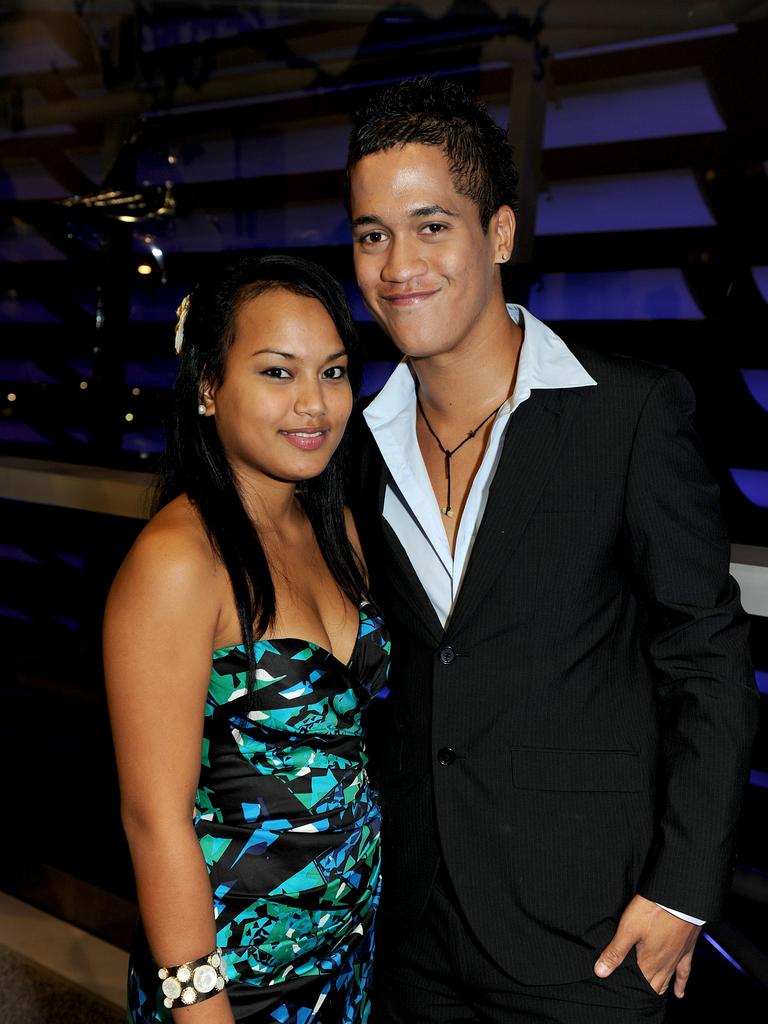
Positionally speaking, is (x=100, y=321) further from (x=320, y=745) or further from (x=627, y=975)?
(x=627, y=975)

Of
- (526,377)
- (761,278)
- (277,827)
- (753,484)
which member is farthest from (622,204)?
(277,827)

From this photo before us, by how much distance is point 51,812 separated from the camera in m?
3.71

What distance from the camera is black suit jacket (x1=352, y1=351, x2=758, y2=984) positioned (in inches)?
58.3

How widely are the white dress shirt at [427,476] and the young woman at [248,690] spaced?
0.14 meters

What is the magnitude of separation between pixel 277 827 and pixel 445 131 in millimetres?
1183

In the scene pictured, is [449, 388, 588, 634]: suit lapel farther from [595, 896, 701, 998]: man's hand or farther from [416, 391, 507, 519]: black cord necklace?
[595, 896, 701, 998]: man's hand

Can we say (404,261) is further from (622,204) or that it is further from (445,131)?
(622,204)

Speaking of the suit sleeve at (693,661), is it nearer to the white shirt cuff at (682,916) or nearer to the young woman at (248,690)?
the white shirt cuff at (682,916)

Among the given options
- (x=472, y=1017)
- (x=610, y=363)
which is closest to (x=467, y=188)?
(x=610, y=363)

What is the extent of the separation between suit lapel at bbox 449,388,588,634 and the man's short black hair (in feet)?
1.28

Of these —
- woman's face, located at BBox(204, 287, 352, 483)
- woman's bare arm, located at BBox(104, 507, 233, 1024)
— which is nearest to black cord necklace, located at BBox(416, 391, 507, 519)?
woman's face, located at BBox(204, 287, 352, 483)

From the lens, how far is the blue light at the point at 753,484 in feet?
9.19

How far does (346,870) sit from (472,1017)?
14.2 inches

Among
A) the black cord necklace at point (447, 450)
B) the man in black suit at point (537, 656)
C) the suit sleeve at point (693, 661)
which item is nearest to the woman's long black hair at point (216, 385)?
the man in black suit at point (537, 656)
